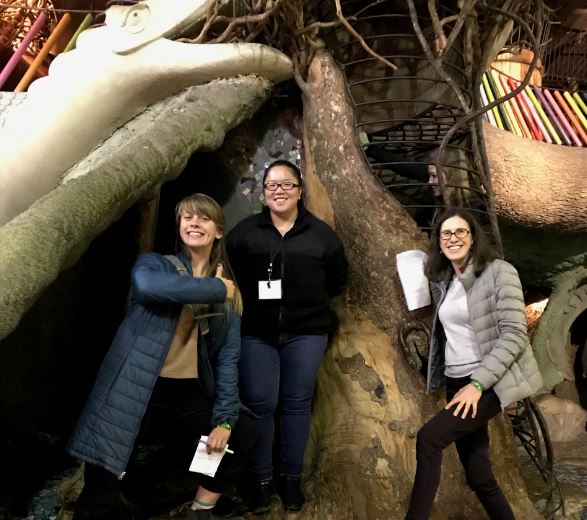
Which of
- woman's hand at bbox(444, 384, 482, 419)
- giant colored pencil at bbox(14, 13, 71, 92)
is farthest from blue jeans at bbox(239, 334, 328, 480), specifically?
giant colored pencil at bbox(14, 13, 71, 92)

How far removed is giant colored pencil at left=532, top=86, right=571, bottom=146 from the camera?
4664 mm

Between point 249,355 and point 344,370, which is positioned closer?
point 249,355

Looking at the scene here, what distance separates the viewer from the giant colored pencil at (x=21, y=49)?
3215mm

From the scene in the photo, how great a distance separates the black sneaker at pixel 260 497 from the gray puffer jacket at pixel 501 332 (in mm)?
908

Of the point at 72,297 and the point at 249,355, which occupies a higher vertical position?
the point at 72,297

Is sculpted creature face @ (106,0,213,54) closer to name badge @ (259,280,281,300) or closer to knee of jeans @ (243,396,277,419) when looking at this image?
name badge @ (259,280,281,300)

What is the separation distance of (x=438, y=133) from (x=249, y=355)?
5.54ft

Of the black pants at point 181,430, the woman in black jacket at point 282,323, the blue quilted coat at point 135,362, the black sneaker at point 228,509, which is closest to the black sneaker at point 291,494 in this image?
the woman in black jacket at point 282,323

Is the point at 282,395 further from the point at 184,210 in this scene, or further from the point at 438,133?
the point at 438,133

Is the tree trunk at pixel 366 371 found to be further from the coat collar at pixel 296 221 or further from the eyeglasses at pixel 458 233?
the eyeglasses at pixel 458 233

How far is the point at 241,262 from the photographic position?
213 centimetres

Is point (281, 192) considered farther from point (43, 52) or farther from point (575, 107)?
point (575, 107)

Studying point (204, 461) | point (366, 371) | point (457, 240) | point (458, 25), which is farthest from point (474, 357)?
point (458, 25)

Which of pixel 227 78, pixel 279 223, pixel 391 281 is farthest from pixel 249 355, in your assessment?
pixel 227 78
